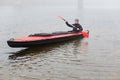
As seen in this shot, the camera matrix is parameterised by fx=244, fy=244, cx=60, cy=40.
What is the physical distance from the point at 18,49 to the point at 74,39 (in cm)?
619

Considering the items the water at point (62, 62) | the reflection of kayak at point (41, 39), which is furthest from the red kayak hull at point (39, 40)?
the water at point (62, 62)

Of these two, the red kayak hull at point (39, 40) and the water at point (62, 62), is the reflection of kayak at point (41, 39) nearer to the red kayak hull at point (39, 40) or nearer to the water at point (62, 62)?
the red kayak hull at point (39, 40)

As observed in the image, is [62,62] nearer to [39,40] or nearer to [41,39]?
[39,40]

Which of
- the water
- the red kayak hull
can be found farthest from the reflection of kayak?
the water

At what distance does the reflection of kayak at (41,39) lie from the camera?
58.5ft

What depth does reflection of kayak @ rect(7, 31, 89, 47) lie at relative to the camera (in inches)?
702

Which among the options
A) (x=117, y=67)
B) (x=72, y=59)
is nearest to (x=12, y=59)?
(x=72, y=59)

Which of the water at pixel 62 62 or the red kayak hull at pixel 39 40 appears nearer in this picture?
the water at pixel 62 62

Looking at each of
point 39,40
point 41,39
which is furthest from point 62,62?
point 41,39

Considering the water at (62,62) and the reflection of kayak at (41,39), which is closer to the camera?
the water at (62,62)

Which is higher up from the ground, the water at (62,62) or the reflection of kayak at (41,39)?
the reflection of kayak at (41,39)

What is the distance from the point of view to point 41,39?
1936 centimetres

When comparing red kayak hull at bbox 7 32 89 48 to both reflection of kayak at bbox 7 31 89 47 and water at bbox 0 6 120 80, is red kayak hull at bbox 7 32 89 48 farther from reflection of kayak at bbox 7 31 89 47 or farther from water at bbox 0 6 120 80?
water at bbox 0 6 120 80

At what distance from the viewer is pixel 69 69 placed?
14.6m
